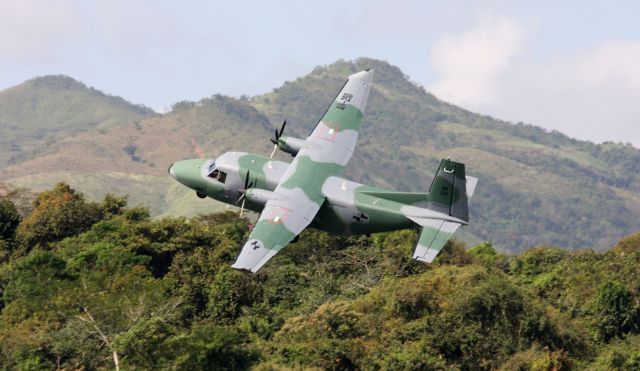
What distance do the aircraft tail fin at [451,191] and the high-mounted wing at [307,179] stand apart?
6267 mm

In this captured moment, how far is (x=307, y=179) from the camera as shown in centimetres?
5019

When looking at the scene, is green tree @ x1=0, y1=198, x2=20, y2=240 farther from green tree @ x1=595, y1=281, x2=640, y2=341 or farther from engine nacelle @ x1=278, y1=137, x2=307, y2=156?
green tree @ x1=595, y1=281, x2=640, y2=341

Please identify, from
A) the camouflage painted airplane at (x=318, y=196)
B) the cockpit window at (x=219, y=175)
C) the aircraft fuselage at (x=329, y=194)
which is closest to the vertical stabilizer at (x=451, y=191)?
the camouflage painted airplane at (x=318, y=196)

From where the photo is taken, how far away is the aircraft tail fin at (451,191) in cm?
4681

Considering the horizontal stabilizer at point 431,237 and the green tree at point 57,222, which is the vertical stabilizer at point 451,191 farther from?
the green tree at point 57,222

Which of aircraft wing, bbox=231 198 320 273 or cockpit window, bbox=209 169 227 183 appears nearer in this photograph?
aircraft wing, bbox=231 198 320 273

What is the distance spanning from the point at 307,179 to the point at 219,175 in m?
5.44

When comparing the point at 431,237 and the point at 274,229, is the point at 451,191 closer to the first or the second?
the point at 431,237

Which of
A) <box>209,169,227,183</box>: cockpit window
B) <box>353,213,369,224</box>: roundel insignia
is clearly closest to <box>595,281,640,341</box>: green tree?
<box>353,213,369,224</box>: roundel insignia

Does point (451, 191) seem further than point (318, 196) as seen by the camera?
No

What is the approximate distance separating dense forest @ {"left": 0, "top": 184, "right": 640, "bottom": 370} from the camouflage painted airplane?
851 cm

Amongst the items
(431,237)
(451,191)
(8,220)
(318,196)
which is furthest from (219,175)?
(8,220)

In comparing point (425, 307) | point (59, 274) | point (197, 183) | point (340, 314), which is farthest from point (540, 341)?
point (59, 274)

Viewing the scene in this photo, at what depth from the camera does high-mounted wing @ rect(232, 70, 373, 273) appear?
4559 cm
